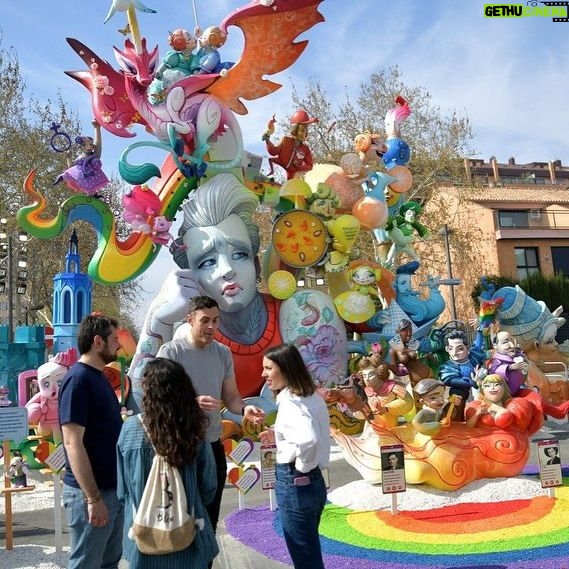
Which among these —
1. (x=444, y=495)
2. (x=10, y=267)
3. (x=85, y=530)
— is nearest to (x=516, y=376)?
(x=444, y=495)

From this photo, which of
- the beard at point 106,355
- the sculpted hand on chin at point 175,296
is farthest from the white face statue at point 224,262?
the beard at point 106,355

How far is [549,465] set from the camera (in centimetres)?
553

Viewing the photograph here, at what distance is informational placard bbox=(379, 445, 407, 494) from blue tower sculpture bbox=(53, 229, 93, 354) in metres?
7.23

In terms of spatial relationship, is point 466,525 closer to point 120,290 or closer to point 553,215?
point 120,290

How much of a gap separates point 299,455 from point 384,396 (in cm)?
467

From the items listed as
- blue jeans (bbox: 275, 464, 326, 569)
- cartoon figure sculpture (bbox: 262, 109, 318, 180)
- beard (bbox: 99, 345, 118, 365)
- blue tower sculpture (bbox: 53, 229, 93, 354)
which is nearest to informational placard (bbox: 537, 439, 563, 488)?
blue jeans (bbox: 275, 464, 326, 569)

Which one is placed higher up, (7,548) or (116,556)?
(116,556)

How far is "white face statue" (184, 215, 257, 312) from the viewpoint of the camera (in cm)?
991

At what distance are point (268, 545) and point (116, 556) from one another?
189 centimetres

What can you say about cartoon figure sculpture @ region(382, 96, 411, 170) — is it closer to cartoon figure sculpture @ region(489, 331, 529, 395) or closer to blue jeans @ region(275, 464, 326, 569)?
cartoon figure sculpture @ region(489, 331, 529, 395)

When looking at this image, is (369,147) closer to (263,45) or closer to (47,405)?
(263,45)

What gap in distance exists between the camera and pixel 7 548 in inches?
200

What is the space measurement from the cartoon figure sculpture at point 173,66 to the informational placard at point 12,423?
259 inches

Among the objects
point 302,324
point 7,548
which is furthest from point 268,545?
point 302,324
